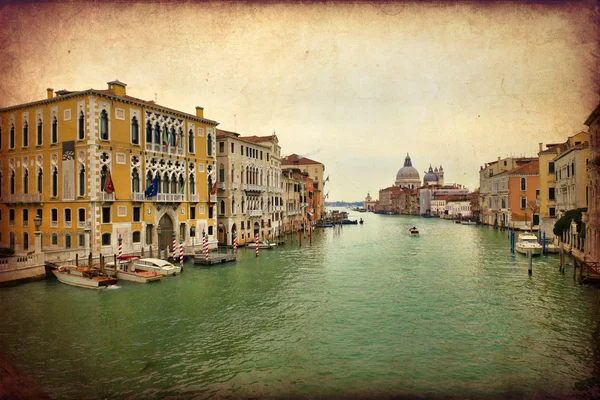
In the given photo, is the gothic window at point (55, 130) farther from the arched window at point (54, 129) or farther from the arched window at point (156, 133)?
the arched window at point (156, 133)

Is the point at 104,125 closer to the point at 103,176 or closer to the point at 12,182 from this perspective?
the point at 103,176

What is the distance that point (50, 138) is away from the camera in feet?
68.6

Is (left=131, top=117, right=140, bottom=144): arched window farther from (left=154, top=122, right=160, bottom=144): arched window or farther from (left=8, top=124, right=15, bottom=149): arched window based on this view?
(left=8, top=124, right=15, bottom=149): arched window

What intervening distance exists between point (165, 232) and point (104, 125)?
6979 millimetres

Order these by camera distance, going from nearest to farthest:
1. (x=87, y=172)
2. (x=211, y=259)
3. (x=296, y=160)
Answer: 1. (x=87, y=172)
2. (x=211, y=259)
3. (x=296, y=160)

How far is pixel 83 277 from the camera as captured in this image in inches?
672

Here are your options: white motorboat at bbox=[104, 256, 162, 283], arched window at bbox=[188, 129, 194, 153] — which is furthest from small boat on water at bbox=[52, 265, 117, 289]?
arched window at bbox=[188, 129, 194, 153]

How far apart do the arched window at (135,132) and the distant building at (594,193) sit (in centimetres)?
2024

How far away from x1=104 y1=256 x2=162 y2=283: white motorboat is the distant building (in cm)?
1786

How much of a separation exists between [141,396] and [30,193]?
17788 millimetres

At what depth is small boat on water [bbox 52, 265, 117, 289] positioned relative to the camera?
16984 mm

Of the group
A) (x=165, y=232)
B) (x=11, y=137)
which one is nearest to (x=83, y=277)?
(x=165, y=232)

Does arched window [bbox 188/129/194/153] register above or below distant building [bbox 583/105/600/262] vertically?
above

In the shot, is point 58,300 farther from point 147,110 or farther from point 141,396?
point 147,110
